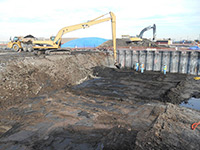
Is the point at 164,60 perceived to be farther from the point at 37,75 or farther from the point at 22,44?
the point at 22,44

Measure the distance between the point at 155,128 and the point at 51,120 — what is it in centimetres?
485

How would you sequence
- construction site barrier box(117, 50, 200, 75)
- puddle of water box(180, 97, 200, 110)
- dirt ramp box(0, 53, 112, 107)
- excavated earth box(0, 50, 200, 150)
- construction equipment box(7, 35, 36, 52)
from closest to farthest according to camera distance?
excavated earth box(0, 50, 200, 150), puddle of water box(180, 97, 200, 110), dirt ramp box(0, 53, 112, 107), construction site barrier box(117, 50, 200, 75), construction equipment box(7, 35, 36, 52)

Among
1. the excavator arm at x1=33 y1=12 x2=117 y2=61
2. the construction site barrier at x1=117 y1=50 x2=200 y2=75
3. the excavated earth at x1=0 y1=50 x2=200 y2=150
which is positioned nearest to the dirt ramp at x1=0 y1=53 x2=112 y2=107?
the excavated earth at x1=0 y1=50 x2=200 y2=150

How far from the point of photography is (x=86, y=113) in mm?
8070

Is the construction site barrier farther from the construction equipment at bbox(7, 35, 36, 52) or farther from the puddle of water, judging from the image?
the construction equipment at bbox(7, 35, 36, 52)

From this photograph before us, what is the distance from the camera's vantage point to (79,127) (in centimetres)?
670

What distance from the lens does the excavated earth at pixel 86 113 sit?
5656 millimetres

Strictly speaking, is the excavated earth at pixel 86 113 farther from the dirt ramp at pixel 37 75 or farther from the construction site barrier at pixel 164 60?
the construction site barrier at pixel 164 60

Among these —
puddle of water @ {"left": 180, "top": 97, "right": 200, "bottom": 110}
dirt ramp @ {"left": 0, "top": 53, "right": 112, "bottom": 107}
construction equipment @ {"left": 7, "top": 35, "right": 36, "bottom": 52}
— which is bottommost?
puddle of water @ {"left": 180, "top": 97, "right": 200, "bottom": 110}

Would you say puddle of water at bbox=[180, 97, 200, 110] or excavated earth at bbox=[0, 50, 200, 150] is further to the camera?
puddle of water at bbox=[180, 97, 200, 110]

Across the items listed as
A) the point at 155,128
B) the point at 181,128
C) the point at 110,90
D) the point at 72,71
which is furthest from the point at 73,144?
the point at 72,71

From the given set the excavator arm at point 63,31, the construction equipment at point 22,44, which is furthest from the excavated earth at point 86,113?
the construction equipment at point 22,44

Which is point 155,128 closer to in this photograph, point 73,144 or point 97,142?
point 97,142

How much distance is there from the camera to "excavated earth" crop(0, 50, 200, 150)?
5.66 meters
